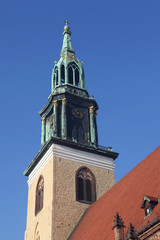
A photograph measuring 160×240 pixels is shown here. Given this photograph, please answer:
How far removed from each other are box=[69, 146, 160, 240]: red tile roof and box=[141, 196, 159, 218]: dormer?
0.18m

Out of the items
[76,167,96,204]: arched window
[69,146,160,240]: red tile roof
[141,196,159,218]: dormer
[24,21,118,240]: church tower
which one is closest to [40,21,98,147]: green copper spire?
[24,21,118,240]: church tower

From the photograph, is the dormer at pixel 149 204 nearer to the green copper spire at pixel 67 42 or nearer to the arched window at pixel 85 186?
the arched window at pixel 85 186

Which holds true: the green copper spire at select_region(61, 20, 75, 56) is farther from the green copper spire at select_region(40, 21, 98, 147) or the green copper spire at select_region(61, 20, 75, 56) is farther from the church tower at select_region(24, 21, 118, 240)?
the church tower at select_region(24, 21, 118, 240)

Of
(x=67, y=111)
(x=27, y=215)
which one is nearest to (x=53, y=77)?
(x=67, y=111)

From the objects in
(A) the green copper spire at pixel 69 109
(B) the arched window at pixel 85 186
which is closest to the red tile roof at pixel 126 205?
(B) the arched window at pixel 85 186

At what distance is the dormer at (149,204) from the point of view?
14.3 m

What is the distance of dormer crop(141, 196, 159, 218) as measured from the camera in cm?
1434

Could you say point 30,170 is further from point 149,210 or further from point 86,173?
point 149,210

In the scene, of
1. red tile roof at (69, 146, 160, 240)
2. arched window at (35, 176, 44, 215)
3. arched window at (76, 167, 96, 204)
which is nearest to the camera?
red tile roof at (69, 146, 160, 240)

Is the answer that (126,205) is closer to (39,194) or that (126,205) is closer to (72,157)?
(72,157)

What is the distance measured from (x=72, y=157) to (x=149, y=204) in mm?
9634

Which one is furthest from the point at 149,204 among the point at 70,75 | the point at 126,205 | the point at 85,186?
the point at 70,75

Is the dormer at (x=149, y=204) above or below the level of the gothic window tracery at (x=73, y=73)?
below

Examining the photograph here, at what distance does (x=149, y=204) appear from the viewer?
14.5 metres
